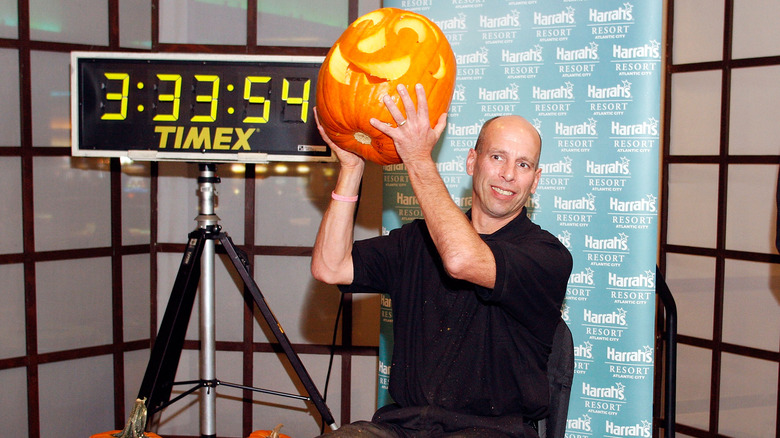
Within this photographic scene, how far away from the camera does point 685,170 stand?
12.9ft

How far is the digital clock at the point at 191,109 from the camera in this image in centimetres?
276

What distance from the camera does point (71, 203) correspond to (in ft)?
11.3

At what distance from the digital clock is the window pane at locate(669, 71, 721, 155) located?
2318 millimetres

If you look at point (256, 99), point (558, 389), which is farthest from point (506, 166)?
point (256, 99)

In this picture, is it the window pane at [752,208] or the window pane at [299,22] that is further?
the window pane at [299,22]

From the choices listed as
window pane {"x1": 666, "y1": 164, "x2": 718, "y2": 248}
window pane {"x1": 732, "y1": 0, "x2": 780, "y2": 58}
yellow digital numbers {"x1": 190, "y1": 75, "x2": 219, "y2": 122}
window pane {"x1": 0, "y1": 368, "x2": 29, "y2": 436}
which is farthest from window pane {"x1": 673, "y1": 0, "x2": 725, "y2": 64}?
window pane {"x1": 0, "y1": 368, "x2": 29, "y2": 436}

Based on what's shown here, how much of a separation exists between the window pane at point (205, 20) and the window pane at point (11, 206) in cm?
108

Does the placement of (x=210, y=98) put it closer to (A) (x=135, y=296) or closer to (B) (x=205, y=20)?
(B) (x=205, y=20)

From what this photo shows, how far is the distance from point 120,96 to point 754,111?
3176 mm

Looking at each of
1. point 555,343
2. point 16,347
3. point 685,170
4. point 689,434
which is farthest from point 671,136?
point 16,347

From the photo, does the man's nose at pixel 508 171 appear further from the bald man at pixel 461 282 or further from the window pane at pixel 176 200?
the window pane at pixel 176 200

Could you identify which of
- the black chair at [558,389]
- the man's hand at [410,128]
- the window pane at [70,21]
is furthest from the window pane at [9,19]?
the black chair at [558,389]

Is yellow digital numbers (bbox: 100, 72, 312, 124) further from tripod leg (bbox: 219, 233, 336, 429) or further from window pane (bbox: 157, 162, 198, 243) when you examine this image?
window pane (bbox: 157, 162, 198, 243)

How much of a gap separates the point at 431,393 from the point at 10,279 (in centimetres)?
243
